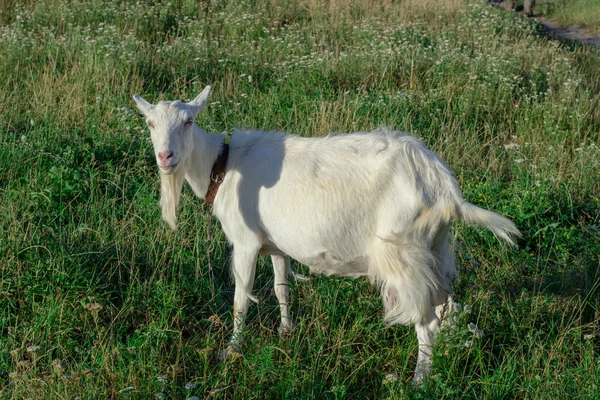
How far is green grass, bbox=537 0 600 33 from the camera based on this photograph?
1587cm

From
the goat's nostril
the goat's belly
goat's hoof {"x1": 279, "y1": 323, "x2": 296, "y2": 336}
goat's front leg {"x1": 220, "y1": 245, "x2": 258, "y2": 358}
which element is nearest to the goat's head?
the goat's nostril

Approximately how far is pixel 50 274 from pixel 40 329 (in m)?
0.45

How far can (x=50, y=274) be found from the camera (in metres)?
4.57

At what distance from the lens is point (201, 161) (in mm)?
4426

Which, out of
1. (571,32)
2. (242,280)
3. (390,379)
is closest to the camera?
(390,379)

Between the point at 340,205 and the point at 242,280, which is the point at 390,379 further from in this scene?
the point at 242,280

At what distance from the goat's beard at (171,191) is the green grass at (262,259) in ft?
1.31

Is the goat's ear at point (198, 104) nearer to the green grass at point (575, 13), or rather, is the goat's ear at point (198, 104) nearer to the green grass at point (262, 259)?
the green grass at point (262, 259)

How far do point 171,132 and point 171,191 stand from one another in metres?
0.50

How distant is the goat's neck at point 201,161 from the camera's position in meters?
4.41

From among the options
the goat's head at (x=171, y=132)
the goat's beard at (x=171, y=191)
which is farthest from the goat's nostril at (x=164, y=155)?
the goat's beard at (x=171, y=191)

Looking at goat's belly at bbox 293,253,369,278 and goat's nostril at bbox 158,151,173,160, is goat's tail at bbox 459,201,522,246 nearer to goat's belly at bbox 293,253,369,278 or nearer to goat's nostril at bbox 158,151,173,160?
goat's belly at bbox 293,253,369,278

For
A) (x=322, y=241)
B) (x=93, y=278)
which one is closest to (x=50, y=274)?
(x=93, y=278)

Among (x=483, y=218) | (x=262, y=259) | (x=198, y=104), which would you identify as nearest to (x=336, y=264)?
(x=483, y=218)
